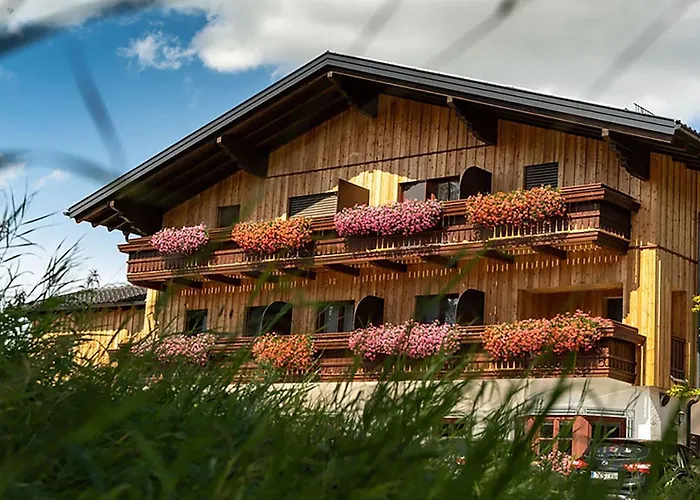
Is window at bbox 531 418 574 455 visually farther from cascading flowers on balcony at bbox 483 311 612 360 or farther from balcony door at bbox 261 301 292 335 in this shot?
cascading flowers on balcony at bbox 483 311 612 360

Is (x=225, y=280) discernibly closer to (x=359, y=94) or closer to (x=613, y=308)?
(x=359, y=94)

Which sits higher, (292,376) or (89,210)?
(89,210)

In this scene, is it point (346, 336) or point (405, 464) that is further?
point (346, 336)

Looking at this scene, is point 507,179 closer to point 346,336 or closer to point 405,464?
point 346,336

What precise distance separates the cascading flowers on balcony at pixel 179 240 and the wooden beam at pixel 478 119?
6.45 m

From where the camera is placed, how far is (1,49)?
3.45ft

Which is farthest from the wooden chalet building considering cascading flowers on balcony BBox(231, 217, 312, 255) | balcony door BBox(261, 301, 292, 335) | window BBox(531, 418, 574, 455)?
window BBox(531, 418, 574, 455)

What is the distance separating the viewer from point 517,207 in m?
21.2

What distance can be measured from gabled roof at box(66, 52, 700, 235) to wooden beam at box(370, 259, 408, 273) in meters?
3.26

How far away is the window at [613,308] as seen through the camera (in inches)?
884

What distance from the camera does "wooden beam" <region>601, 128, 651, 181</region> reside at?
818 inches

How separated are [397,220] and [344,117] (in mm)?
4053

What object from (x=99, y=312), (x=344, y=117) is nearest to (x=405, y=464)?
Result: (x=99, y=312)

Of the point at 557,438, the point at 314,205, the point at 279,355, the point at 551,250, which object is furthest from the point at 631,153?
the point at 557,438
